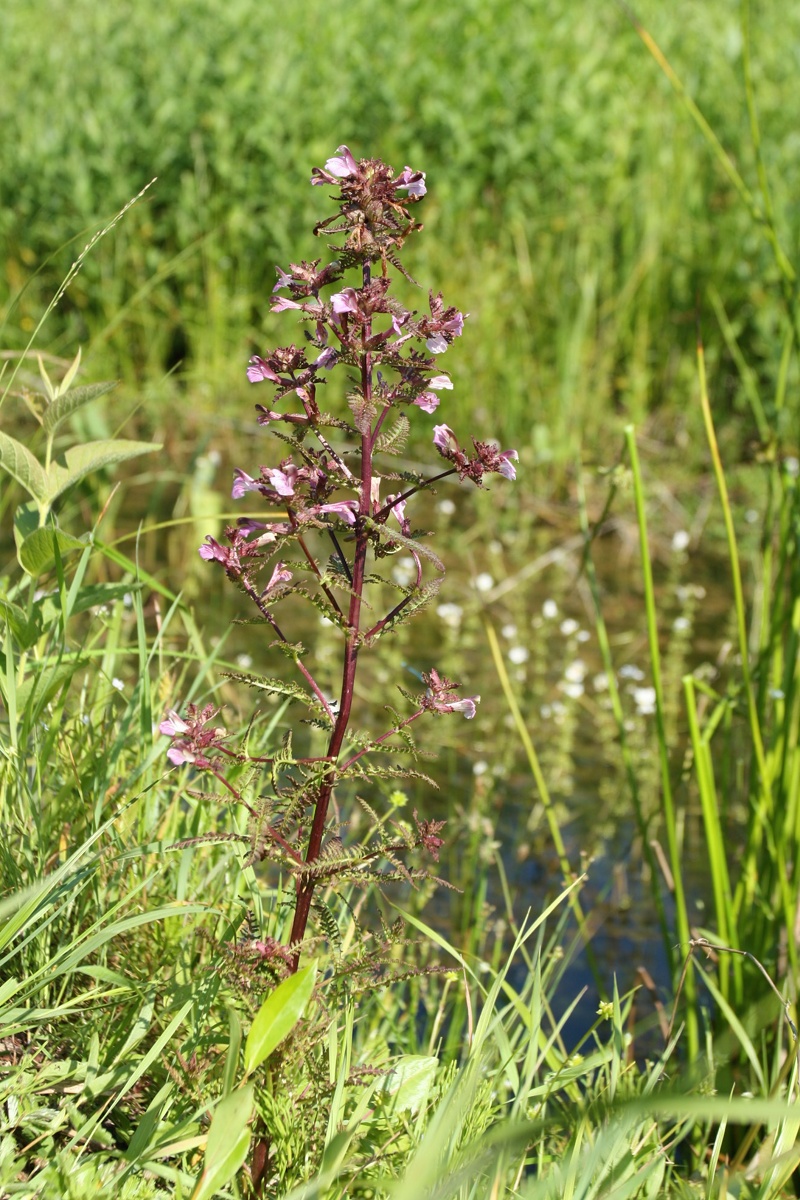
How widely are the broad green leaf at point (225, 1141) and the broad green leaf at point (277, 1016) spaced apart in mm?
44

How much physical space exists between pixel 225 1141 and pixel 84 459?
100 centimetres

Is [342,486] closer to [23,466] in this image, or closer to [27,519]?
[23,466]

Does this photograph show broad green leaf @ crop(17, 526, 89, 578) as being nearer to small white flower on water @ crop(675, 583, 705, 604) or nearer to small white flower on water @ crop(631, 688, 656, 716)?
small white flower on water @ crop(631, 688, 656, 716)

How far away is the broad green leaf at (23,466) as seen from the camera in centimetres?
167

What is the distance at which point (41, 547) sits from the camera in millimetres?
1702

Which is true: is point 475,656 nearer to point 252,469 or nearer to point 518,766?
point 518,766

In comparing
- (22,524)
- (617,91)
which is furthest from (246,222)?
(22,524)

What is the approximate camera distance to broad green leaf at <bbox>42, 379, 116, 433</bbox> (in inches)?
67.5

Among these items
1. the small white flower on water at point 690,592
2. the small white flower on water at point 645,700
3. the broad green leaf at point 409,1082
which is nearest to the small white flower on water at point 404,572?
the small white flower on water at point 690,592

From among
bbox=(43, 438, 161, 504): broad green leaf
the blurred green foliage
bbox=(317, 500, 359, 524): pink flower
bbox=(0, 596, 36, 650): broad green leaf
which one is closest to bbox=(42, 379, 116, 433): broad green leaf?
bbox=(43, 438, 161, 504): broad green leaf

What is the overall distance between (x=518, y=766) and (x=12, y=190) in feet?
12.9

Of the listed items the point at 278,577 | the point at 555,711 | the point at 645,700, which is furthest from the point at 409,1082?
the point at 645,700

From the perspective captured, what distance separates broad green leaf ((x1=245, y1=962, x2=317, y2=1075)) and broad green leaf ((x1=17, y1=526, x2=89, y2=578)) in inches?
A: 27.8

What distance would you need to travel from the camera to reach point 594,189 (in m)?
6.08
